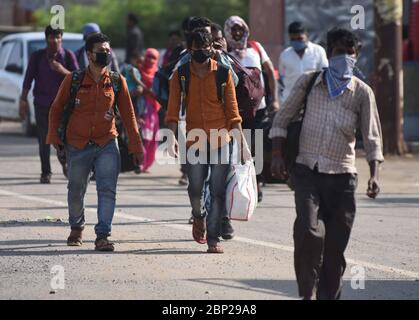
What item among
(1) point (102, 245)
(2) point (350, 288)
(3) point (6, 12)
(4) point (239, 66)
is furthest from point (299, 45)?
(3) point (6, 12)

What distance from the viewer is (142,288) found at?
8.99m

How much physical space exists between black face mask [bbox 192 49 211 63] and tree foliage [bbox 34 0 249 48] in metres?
32.0

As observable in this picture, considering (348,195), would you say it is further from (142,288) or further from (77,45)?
(77,45)

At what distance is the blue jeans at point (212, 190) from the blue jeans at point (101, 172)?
0.60 meters

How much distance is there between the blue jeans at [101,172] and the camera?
34.8ft

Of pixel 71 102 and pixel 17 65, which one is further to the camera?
pixel 17 65

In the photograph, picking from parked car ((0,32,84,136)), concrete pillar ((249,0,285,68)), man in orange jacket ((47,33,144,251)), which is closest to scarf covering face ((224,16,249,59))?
man in orange jacket ((47,33,144,251))

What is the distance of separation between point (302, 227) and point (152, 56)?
10.4 metres

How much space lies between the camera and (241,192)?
1056 centimetres

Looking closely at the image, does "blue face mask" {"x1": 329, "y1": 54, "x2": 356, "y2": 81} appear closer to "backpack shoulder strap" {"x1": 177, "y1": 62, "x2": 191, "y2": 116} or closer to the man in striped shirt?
the man in striped shirt

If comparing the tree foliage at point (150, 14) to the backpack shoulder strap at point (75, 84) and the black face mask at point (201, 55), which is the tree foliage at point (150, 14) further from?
the black face mask at point (201, 55)

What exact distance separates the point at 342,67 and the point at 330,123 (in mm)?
337

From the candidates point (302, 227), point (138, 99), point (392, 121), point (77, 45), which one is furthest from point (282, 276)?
point (77, 45)

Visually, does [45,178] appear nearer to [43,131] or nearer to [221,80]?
[43,131]
